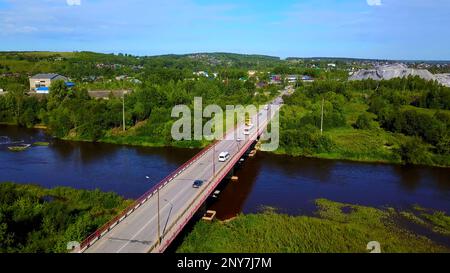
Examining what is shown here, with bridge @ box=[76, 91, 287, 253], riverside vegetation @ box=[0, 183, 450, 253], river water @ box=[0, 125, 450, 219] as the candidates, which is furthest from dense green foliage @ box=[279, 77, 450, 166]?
riverside vegetation @ box=[0, 183, 450, 253]

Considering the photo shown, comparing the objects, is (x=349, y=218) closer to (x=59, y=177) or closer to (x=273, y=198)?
(x=273, y=198)

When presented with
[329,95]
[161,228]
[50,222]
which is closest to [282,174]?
[161,228]

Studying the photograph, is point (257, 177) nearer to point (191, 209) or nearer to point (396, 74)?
point (191, 209)

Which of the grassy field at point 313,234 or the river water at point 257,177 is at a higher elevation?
the river water at point 257,177

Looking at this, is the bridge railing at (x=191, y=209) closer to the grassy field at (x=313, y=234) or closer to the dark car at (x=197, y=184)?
the dark car at (x=197, y=184)

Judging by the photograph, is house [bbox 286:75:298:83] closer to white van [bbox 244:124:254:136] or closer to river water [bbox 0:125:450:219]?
white van [bbox 244:124:254:136]

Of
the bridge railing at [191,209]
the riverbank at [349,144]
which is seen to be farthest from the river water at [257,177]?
the bridge railing at [191,209]
